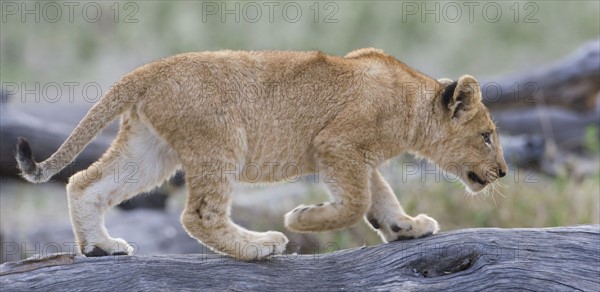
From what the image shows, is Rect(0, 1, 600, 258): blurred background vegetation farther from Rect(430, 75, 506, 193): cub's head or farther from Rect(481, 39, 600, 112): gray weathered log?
Rect(430, 75, 506, 193): cub's head

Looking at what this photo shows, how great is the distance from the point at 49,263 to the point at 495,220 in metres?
5.79

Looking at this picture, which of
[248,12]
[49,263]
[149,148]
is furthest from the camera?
[248,12]

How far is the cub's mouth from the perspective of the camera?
25.0 feet

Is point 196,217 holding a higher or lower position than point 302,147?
lower

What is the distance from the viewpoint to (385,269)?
6.31 metres

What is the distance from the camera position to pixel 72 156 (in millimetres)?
6570

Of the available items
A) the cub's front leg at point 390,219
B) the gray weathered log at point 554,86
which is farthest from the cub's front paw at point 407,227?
the gray weathered log at point 554,86

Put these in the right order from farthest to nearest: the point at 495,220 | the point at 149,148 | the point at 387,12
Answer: the point at 387,12 < the point at 495,220 < the point at 149,148

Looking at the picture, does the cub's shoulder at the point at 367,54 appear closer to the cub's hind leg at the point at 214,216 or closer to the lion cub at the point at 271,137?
the lion cub at the point at 271,137

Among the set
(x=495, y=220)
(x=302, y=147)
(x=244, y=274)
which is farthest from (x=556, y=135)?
(x=244, y=274)

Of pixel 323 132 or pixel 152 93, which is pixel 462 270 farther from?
pixel 152 93

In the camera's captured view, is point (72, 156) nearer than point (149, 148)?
Yes

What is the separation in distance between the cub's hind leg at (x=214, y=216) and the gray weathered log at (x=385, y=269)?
0.11 m

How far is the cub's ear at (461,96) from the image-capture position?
24.0ft
